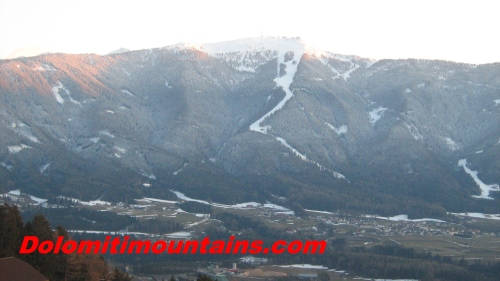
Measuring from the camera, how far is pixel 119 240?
132500 millimetres

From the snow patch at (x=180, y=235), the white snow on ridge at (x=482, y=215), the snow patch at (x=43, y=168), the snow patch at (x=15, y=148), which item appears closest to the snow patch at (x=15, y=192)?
the snow patch at (x=43, y=168)

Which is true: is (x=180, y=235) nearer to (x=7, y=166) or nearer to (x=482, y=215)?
(x=7, y=166)

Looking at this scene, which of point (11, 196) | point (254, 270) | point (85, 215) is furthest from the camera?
point (11, 196)

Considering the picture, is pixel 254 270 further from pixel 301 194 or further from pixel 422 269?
pixel 301 194

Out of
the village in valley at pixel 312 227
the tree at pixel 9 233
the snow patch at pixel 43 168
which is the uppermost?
the tree at pixel 9 233

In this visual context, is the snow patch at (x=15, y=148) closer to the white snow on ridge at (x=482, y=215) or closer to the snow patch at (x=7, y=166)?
the snow patch at (x=7, y=166)

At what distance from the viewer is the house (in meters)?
53.5

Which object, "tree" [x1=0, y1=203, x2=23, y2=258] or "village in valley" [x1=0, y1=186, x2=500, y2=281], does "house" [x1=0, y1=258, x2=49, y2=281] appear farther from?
"village in valley" [x1=0, y1=186, x2=500, y2=281]

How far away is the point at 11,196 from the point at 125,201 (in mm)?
24562

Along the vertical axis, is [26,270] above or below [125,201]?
above

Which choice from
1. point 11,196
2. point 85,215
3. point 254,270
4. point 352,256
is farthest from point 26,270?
point 11,196

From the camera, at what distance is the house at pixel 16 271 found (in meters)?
53.5

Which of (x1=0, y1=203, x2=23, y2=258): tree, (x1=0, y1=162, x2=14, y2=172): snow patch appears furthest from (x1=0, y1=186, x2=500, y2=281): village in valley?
(x1=0, y1=203, x2=23, y2=258): tree

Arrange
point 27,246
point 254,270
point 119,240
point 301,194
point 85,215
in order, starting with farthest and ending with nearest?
point 301,194 < point 85,215 < point 119,240 < point 254,270 < point 27,246
